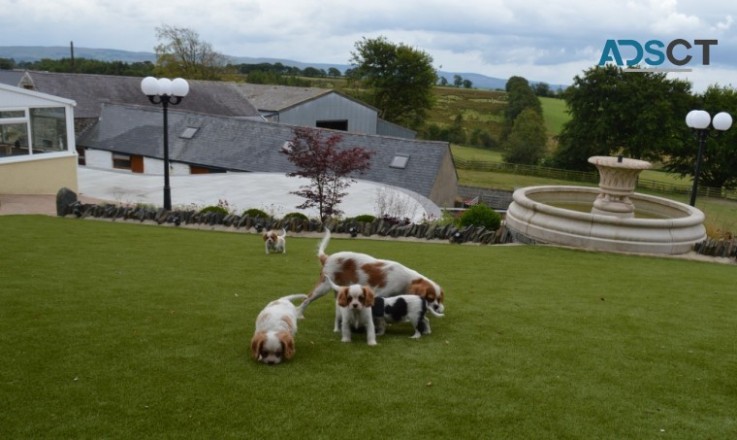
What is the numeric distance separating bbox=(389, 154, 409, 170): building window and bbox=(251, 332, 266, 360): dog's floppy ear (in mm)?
27138

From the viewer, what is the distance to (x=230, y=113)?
52500mm

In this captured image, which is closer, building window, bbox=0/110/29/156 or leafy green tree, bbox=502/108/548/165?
building window, bbox=0/110/29/156

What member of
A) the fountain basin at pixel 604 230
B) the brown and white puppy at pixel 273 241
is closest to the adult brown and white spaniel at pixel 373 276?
the brown and white puppy at pixel 273 241

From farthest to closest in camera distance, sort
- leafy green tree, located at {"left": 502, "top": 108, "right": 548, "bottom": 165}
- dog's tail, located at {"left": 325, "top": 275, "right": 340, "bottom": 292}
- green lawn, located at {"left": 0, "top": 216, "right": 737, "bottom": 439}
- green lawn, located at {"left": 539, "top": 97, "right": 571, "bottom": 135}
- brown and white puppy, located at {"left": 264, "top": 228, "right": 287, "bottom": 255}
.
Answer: green lawn, located at {"left": 539, "top": 97, "right": 571, "bottom": 135}
leafy green tree, located at {"left": 502, "top": 108, "right": 548, "bottom": 165}
brown and white puppy, located at {"left": 264, "top": 228, "right": 287, "bottom": 255}
dog's tail, located at {"left": 325, "top": 275, "right": 340, "bottom": 292}
green lawn, located at {"left": 0, "top": 216, "right": 737, "bottom": 439}

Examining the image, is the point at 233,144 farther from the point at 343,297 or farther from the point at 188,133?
the point at 343,297

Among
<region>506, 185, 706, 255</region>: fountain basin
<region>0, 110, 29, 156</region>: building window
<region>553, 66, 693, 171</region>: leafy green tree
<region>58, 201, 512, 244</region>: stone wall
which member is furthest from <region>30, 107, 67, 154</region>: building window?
<region>553, 66, 693, 171</region>: leafy green tree

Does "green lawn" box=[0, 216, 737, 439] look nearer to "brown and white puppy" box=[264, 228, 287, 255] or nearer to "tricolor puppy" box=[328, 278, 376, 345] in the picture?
"tricolor puppy" box=[328, 278, 376, 345]

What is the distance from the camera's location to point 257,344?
7.05 metres

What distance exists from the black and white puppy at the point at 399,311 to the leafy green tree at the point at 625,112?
5154 cm

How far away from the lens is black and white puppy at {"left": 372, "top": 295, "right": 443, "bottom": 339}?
810 cm

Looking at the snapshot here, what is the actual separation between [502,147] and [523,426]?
76406 millimetres

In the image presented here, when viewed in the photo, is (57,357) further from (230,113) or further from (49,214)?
(230,113)

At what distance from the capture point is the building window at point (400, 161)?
33.8m

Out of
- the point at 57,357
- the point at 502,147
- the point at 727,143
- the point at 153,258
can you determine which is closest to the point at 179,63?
the point at 502,147
